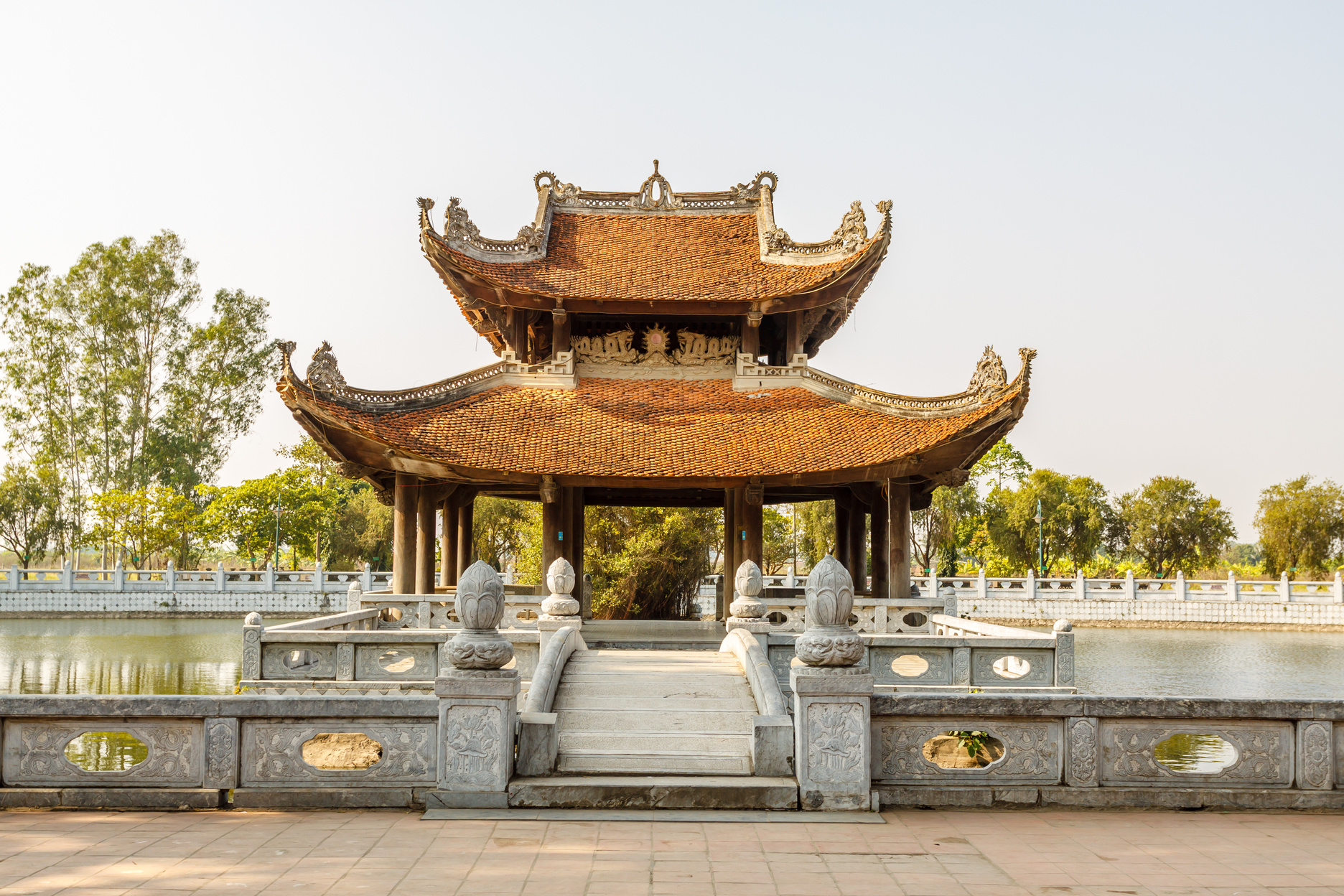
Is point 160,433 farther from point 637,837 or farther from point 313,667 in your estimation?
point 637,837

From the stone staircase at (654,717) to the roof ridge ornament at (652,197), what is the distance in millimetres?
13520

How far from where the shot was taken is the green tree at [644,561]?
89.1 feet

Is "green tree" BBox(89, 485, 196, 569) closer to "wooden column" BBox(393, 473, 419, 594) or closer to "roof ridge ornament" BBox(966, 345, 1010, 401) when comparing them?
"wooden column" BBox(393, 473, 419, 594)

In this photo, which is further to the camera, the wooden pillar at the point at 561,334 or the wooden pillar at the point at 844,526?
the wooden pillar at the point at 844,526

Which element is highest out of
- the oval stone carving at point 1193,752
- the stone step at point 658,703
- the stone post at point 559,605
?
the stone post at point 559,605

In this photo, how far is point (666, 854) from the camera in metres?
6.57

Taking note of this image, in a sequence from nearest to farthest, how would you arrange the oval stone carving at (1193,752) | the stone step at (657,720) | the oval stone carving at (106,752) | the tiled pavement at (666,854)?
the tiled pavement at (666,854)
the stone step at (657,720)
the oval stone carving at (106,752)
the oval stone carving at (1193,752)

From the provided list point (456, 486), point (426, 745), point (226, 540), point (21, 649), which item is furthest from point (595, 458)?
point (226, 540)

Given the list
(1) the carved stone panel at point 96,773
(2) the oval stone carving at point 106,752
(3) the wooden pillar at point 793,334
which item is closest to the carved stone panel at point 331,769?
(1) the carved stone panel at point 96,773

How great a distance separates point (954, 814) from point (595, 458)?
35.5 feet

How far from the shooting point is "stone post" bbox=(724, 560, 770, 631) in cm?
1361

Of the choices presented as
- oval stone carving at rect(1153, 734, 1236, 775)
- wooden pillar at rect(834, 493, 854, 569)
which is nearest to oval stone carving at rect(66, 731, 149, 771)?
wooden pillar at rect(834, 493, 854, 569)

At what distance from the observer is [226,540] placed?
53.6 m

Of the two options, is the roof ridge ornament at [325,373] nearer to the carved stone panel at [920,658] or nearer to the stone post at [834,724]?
the carved stone panel at [920,658]
